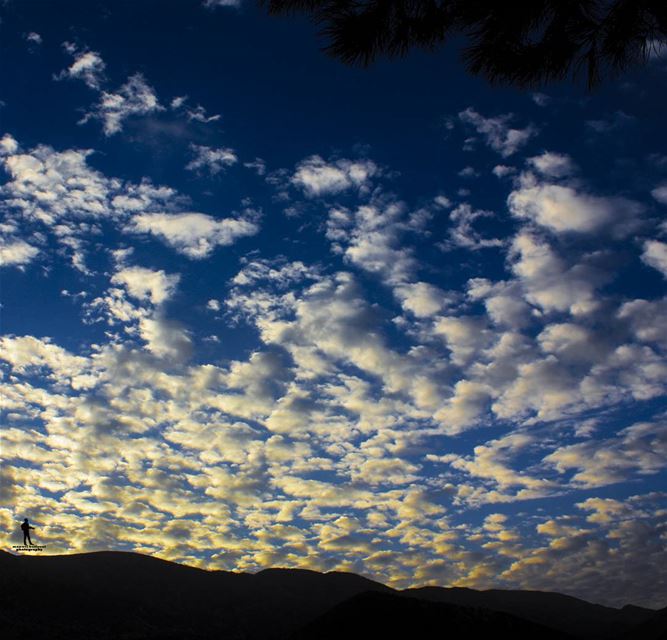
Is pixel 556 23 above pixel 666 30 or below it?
above

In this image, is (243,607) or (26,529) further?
(243,607)

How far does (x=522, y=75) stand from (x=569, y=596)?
14643 cm

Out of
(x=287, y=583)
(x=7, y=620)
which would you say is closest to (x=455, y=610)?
(x=7, y=620)

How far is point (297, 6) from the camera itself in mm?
7742

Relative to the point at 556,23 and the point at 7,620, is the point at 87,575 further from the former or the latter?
the point at 556,23

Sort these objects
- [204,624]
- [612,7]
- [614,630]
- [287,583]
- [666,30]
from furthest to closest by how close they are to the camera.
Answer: [287,583] → [614,630] → [204,624] → [612,7] → [666,30]

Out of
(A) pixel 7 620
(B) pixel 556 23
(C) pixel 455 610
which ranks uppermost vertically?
(B) pixel 556 23

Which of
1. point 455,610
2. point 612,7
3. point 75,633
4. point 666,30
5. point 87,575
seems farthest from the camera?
point 87,575

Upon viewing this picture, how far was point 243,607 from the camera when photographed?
279ft

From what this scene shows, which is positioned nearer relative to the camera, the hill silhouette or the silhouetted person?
the silhouetted person

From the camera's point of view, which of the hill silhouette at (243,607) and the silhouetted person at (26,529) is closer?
the silhouetted person at (26,529)

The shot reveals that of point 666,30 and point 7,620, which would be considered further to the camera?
point 7,620

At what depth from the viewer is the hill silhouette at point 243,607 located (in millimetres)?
51281

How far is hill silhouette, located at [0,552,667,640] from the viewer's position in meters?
51.3
